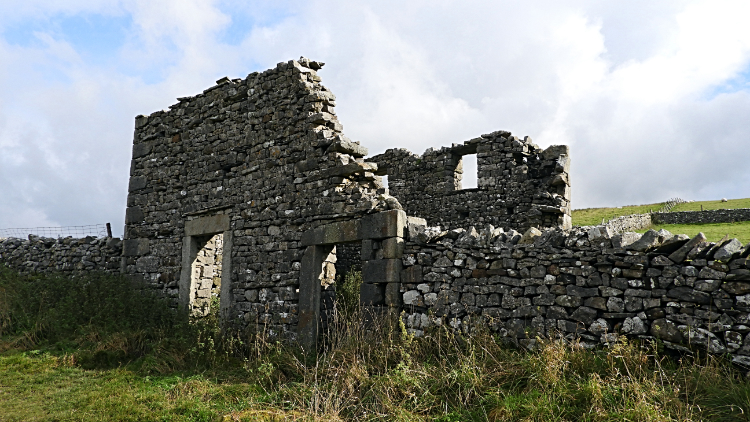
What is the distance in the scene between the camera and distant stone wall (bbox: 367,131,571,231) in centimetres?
1178

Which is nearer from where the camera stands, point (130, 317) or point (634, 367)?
point (634, 367)

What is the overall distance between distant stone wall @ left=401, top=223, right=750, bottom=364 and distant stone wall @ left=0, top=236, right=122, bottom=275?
27.6 ft

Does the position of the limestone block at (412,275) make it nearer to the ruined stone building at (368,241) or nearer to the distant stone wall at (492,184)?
the ruined stone building at (368,241)

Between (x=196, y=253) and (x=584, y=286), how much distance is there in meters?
7.77

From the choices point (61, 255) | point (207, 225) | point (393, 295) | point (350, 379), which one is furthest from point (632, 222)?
point (61, 255)

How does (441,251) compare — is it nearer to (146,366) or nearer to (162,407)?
(162,407)

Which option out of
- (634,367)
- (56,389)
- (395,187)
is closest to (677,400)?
(634,367)

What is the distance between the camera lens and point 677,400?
4812 mm

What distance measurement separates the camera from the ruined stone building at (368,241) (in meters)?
Result: 5.87

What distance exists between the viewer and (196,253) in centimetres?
1103

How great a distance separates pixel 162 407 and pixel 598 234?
18.0 ft

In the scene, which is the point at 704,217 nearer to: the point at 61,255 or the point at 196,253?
the point at 196,253

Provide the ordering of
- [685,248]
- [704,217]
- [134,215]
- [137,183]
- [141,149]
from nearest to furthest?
[685,248] < [134,215] < [137,183] < [141,149] < [704,217]

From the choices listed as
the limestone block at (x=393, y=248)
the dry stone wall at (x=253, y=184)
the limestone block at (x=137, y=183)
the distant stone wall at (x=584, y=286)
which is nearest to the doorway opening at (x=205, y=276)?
the dry stone wall at (x=253, y=184)
